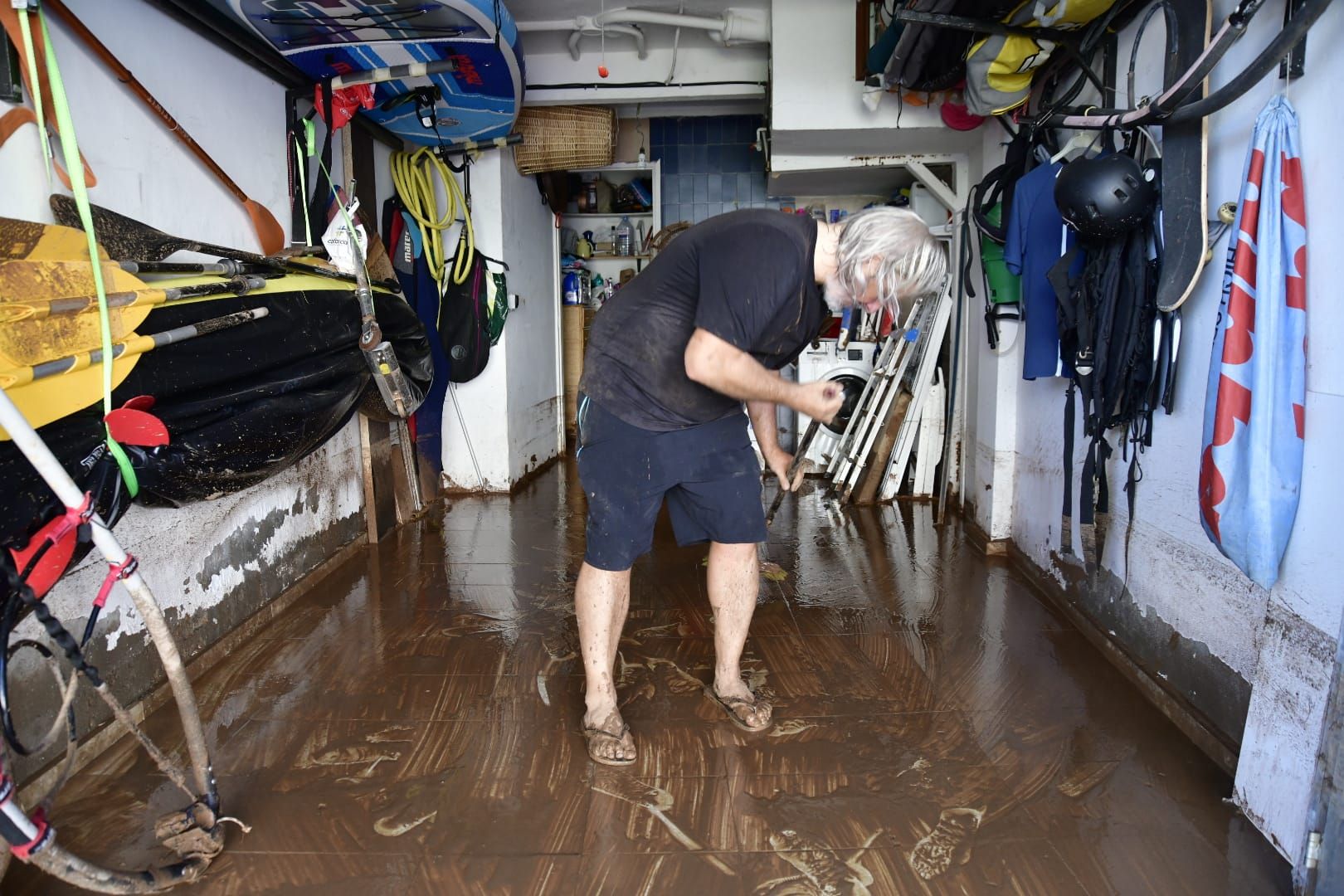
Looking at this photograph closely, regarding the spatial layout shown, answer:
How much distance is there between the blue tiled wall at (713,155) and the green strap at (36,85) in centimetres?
512

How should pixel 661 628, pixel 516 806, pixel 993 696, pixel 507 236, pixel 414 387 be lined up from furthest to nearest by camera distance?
pixel 507 236, pixel 414 387, pixel 661 628, pixel 993 696, pixel 516 806

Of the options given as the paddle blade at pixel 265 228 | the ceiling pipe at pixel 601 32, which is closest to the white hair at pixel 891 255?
the paddle blade at pixel 265 228

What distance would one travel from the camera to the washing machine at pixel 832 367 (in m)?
5.66

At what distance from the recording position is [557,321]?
6.46m

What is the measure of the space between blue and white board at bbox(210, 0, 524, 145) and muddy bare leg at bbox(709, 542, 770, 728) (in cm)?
187

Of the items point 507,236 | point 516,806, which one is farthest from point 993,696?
point 507,236

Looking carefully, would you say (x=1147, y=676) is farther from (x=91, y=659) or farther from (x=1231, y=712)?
(x=91, y=659)

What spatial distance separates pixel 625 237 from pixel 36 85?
5.33m

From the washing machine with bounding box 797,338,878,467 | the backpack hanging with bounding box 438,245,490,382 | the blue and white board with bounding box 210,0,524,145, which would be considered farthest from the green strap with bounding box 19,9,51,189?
the washing machine with bounding box 797,338,878,467

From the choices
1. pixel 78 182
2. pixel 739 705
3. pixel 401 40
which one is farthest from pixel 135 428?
pixel 401 40

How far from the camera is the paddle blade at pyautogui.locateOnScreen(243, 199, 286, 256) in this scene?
2.97 m

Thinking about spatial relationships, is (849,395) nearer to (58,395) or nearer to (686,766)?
(686,766)

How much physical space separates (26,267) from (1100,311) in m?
2.55

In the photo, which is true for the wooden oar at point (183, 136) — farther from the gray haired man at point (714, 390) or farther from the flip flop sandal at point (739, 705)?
the flip flop sandal at point (739, 705)
